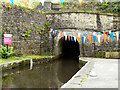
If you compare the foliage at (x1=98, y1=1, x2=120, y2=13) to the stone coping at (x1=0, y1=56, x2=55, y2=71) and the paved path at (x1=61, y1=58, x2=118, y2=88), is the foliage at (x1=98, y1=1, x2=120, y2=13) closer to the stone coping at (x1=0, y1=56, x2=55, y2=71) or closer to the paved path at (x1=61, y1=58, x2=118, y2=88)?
the stone coping at (x1=0, y1=56, x2=55, y2=71)

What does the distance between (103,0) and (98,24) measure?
417cm

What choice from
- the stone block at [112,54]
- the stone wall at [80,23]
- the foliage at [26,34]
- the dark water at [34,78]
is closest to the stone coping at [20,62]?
the dark water at [34,78]

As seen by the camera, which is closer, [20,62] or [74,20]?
[20,62]

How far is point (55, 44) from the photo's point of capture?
14.3 meters

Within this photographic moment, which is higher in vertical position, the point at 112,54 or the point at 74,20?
the point at 74,20

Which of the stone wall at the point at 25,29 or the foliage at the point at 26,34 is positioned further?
the foliage at the point at 26,34

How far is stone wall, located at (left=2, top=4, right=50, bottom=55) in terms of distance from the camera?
11.2 m

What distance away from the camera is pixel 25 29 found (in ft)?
41.5

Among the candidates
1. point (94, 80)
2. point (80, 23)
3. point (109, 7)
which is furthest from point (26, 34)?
point (109, 7)

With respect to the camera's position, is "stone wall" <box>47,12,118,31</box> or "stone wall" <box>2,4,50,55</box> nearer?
"stone wall" <box>2,4,50,55</box>

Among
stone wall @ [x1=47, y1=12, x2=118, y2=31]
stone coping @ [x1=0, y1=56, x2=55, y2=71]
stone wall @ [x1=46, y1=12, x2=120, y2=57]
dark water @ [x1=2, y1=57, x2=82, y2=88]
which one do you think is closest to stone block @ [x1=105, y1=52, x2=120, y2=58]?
stone wall @ [x1=46, y1=12, x2=120, y2=57]

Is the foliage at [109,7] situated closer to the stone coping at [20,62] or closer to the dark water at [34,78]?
the stone coping at [20,62]

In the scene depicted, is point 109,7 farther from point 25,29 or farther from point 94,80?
point 94,80

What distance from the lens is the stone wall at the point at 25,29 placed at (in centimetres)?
1116
